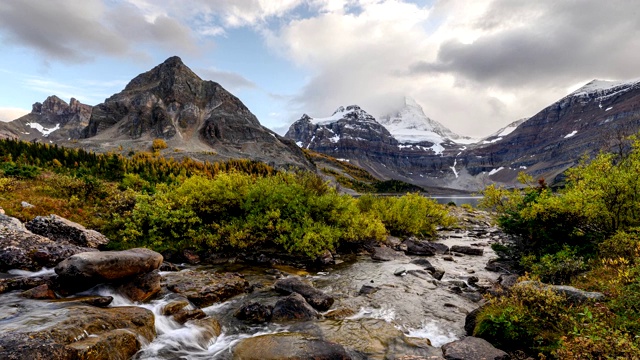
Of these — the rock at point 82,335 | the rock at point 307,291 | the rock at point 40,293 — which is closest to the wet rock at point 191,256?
the rock at point 307,291

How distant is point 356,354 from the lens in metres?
9.46

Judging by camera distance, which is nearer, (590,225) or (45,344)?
(45,344)

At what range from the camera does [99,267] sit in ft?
38.1

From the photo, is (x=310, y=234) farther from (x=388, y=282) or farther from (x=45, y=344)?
(x=45, y=344)

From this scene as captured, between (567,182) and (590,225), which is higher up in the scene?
(567,182)

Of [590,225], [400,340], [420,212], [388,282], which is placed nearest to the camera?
[400,340]

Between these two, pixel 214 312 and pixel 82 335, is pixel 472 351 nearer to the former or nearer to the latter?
pixel 214 312

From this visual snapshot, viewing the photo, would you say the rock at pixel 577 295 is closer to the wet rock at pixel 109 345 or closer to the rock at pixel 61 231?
the wet rock at pixel 109 345

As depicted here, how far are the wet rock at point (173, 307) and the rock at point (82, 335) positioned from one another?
931 millimetres

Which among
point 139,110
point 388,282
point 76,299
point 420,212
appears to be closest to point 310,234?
point 388,282

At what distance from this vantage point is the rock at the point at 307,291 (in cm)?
1325

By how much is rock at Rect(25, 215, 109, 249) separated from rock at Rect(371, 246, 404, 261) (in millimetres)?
18489

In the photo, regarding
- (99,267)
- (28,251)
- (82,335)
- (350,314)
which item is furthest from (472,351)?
(28,251)

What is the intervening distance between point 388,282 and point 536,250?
8.85m
